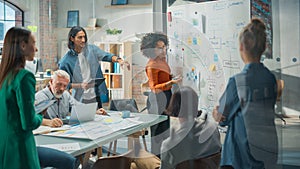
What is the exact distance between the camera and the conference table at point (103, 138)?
1.73m

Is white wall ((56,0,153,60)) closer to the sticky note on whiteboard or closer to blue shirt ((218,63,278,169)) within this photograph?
the sticky note on whiteboard

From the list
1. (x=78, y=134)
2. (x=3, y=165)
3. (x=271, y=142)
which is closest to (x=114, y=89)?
(x=78, y=134)

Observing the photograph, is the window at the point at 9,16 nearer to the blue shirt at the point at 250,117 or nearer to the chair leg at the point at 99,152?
the chair leg at the point at 99,152

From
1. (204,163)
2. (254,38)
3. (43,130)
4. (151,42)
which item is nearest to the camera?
(254,38)

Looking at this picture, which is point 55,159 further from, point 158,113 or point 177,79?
point 177,79

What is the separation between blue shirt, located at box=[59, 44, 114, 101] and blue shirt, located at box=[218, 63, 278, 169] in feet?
1.86

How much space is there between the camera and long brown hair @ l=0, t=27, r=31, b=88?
173 cm

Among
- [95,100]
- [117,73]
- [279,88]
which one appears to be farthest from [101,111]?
[279,88]

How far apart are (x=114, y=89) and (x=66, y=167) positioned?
19.6 inches

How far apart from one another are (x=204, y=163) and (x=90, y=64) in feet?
2.34

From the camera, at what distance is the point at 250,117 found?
163cm

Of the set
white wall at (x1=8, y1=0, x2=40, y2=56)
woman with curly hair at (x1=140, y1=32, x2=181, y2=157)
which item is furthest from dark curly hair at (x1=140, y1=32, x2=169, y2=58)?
white wall at (x1=8, y1=0, x2=40, y2=56)

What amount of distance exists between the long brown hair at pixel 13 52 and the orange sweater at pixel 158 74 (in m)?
0.60

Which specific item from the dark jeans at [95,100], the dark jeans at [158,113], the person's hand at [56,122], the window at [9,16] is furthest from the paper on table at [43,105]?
the dark jeans at [158,113]
